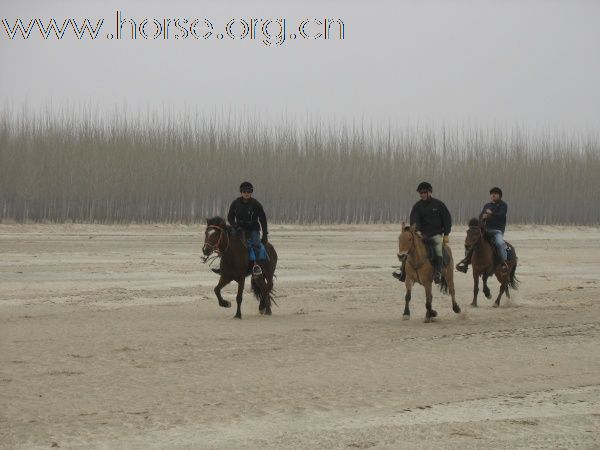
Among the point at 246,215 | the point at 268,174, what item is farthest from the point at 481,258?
the point at 268,174

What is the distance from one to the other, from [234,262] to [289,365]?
427 centimetres

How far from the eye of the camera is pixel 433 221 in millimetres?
13531

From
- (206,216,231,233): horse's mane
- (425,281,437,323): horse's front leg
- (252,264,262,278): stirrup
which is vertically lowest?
(425,281,437,323): horse's front leg

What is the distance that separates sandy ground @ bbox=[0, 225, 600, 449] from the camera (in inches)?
276

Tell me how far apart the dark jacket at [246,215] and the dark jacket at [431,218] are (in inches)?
76.5

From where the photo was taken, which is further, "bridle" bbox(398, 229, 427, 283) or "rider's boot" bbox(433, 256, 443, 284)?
"rider's boot" bbox(433, 256, 443, 284)

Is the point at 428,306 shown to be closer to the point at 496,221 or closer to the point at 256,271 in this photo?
the point at 256,271

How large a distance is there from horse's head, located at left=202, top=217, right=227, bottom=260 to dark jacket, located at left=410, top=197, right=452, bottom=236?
2.37 metres

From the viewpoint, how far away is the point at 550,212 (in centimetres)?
4266

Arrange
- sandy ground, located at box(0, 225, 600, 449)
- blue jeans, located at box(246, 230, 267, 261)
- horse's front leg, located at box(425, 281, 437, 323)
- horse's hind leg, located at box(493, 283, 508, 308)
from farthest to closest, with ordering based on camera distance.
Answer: horse's hind leg, located at box(493, 283, 508, 308) → blue jeans, located at box(246, 230, 267, 261) → horse's front leg, located at box(425, 281, 437, 323) → sandy ground, located at box(0, 225, 600, 449)

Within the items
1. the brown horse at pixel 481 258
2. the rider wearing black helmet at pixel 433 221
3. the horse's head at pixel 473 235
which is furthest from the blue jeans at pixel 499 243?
the rider wearing black helmet at pixel 433 221

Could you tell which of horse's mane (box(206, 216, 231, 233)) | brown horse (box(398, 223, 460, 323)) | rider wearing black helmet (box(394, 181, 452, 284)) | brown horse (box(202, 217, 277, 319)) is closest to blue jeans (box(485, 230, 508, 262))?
rider wearing black helmet (box(394, 181, 452, 284))

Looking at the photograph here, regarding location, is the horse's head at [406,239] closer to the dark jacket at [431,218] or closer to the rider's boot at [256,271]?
the dark jacket at [431,218]

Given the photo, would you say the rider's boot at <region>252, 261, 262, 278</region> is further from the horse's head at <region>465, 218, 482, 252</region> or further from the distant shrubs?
the distant shrubs
